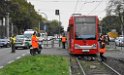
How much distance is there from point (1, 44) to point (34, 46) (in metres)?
36.2

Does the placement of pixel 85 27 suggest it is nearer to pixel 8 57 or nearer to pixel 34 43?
pixel 34 43

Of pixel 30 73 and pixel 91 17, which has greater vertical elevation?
pixel 91 17

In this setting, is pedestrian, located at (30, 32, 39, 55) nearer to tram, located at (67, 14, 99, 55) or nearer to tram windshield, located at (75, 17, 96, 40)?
tram, located at (67, 14, 99, 55)

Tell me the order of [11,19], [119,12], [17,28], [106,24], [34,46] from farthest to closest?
1. [106,24]
2. [17,28]
3. [11,19]
4. [119,12]
5. [34,46]

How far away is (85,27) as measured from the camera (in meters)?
36.7

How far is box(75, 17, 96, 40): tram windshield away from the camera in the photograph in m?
36.4

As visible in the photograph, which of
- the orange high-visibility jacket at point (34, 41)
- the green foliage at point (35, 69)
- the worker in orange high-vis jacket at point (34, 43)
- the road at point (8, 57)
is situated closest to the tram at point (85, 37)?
the worker in orange high-vis jacket at point (34, 43)

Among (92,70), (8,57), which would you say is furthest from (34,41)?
(92,70)

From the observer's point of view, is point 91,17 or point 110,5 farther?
point 110,5

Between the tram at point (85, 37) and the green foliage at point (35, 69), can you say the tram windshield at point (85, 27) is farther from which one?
the green foliage at point (35, 69)

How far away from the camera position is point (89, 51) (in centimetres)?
3641

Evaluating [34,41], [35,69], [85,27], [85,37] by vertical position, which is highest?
[85,27]

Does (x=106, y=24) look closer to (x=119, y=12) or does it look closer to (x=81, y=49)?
(x=119, y=12)

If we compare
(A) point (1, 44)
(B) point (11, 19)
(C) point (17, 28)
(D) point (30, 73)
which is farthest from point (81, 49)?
(C) point (17, 28)
